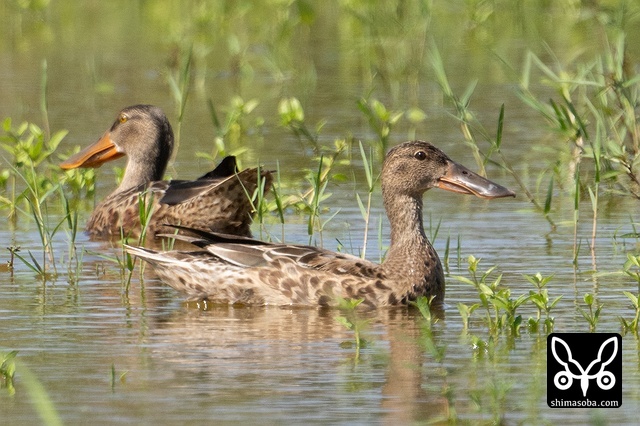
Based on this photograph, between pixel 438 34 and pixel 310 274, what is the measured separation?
11470 millimetres

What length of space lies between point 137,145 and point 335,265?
3978 millimetres

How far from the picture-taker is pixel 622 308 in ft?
26.2

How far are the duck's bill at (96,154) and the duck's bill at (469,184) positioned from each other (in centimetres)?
385

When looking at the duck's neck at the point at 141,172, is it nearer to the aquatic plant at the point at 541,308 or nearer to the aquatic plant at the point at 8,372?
the aquatic plant at the point at 541,308

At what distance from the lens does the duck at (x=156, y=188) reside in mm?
10398

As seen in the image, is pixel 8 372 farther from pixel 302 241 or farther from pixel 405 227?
pixel 302 241

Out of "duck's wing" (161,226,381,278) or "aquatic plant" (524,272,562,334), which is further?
"duck's wing" (161,226,381,278)

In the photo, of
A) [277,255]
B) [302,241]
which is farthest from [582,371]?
[302,241]

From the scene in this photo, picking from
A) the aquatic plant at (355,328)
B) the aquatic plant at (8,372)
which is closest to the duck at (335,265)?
the aquatic plant at (355,328)

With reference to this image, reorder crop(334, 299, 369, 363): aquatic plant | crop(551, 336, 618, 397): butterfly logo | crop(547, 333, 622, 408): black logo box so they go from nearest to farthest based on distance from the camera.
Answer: crop(547, 333, 622, 408): black logo box, crop(551, 336, 618, 397): butterfly logo, crop(334, 299, 369, 363): aquatic plant

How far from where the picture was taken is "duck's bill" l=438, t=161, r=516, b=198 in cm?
891

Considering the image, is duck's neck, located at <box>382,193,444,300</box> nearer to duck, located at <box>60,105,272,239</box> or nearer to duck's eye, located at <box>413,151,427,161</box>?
duck's eye, located at <box>413,151,427,161</box>

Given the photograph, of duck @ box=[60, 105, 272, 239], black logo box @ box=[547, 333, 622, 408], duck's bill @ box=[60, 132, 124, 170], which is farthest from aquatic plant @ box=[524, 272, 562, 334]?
duck's bill @ box=[60, 132, 124, 170]

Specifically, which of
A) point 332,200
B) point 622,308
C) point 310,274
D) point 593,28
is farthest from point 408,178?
point 593,28
